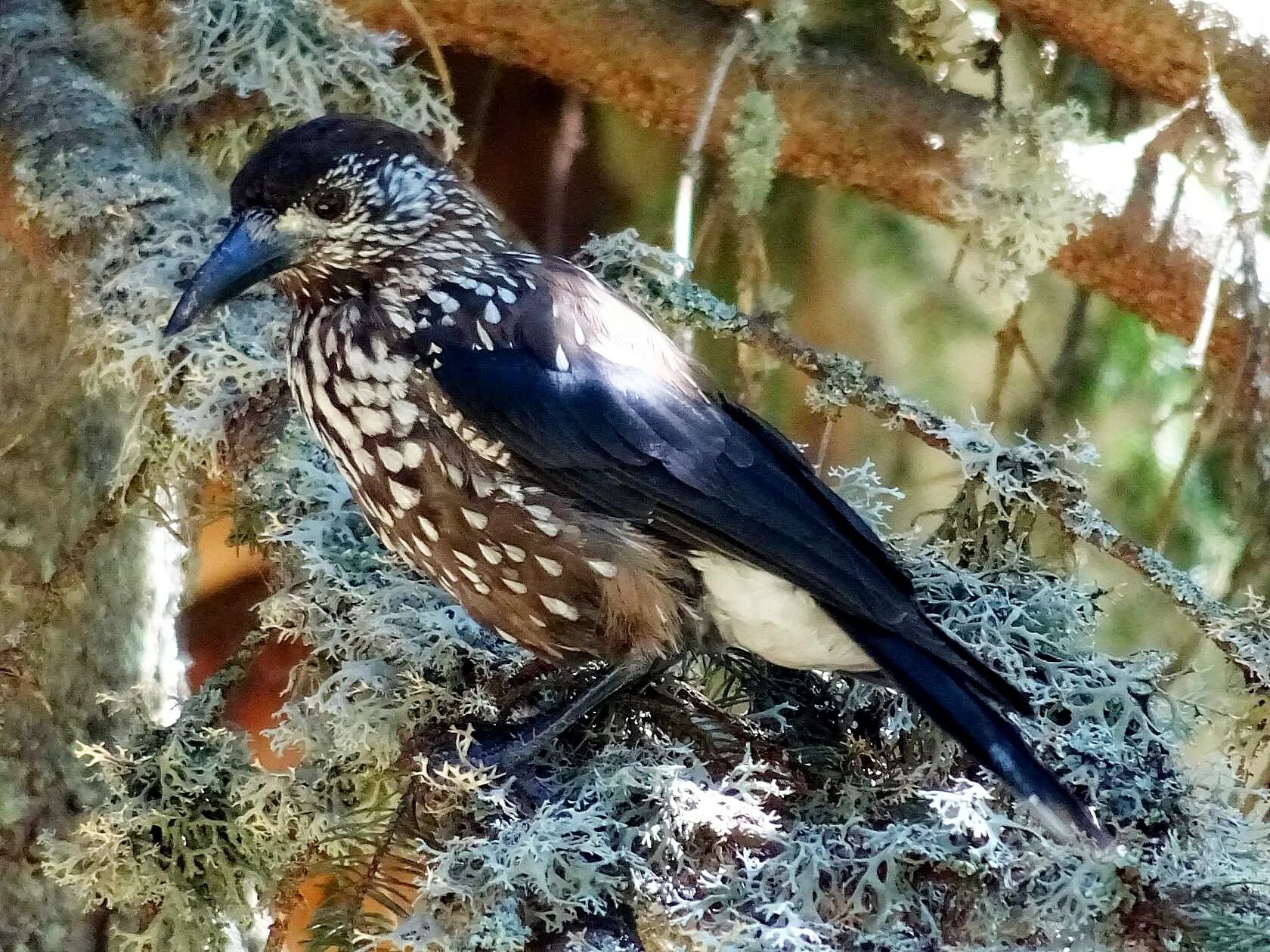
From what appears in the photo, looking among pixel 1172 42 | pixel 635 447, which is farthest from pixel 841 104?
pixel 635 447

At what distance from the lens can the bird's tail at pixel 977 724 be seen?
109 centimetres

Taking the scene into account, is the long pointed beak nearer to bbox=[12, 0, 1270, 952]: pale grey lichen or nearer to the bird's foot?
bbox=[12, 0, 1270, 952]: pale grey lichen

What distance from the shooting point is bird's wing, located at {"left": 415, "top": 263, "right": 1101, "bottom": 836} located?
1.33 m

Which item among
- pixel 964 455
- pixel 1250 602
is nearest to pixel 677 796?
pixel 964 455

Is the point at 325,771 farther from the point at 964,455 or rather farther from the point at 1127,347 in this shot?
the point at 1127,347

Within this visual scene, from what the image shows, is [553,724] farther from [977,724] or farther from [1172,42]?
[1172,42]

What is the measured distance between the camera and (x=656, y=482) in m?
1.37

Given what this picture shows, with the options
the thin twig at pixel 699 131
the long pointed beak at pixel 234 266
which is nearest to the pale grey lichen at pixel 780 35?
the thin twig at pixel 699 131

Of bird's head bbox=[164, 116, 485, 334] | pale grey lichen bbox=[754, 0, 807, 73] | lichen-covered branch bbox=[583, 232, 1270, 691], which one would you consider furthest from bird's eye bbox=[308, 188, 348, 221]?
pale grey lichen bbox=[754, 0, 807, 73]

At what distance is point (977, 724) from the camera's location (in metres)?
1.17

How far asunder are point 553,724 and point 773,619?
0.27 m

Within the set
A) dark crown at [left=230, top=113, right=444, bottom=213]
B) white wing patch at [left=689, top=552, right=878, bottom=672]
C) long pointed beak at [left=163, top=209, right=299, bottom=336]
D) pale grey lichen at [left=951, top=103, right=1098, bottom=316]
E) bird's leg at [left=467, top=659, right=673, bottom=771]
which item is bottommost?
bird's leg at [left=467, top=659, right=673, bottom=771]

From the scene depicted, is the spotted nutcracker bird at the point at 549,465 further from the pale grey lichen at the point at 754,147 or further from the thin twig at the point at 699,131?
the pale grey lichen at the point at 754,147

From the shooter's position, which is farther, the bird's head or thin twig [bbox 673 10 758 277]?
thin twig [bbox 673 10 758 277]
